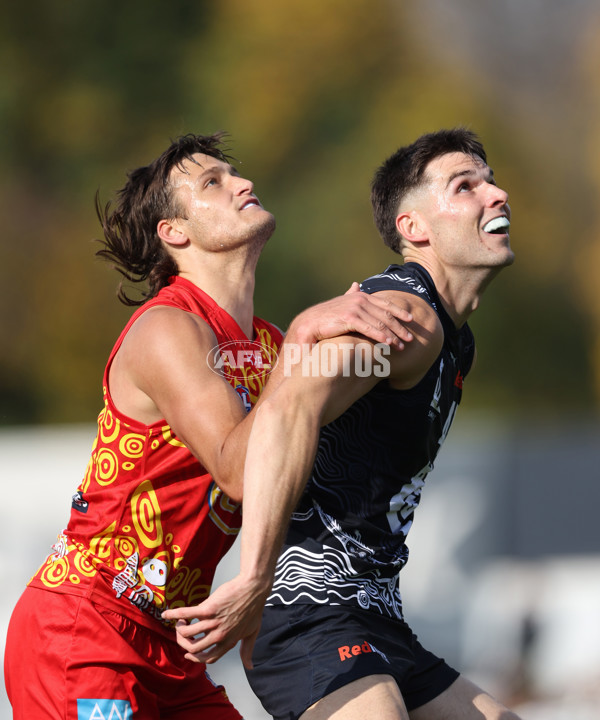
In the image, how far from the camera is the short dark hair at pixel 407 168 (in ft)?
12.1

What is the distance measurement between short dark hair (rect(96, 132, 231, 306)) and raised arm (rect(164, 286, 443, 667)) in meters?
1.31

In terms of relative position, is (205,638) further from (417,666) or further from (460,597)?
(460,597)

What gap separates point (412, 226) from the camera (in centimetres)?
354

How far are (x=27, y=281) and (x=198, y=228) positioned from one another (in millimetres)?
9875

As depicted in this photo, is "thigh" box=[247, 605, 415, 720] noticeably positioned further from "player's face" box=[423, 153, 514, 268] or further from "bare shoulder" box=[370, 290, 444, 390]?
"player's face" box=[423, 153, 514, 268]

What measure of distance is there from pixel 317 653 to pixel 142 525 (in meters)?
0.70

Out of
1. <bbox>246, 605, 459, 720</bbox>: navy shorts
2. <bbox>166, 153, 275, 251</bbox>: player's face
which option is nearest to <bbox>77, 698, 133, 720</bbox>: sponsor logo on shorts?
<bbox>246, 605, 459, 720</bbox>: navy shorts

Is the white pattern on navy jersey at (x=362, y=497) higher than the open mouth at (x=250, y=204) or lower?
lower

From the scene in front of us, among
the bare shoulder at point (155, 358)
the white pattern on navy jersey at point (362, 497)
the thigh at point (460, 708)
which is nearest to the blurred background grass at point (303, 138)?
the thigh at point (460, 708)

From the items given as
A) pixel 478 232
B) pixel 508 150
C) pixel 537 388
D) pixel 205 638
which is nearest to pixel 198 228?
pixel 478 232

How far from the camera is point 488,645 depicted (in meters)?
5.71

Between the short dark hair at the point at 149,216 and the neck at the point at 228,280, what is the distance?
0.54 feet

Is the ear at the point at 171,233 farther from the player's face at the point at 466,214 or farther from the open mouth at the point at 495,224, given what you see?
the open mouth at the point at 495,224

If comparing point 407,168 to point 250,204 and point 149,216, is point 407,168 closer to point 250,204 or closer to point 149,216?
point 250,204
